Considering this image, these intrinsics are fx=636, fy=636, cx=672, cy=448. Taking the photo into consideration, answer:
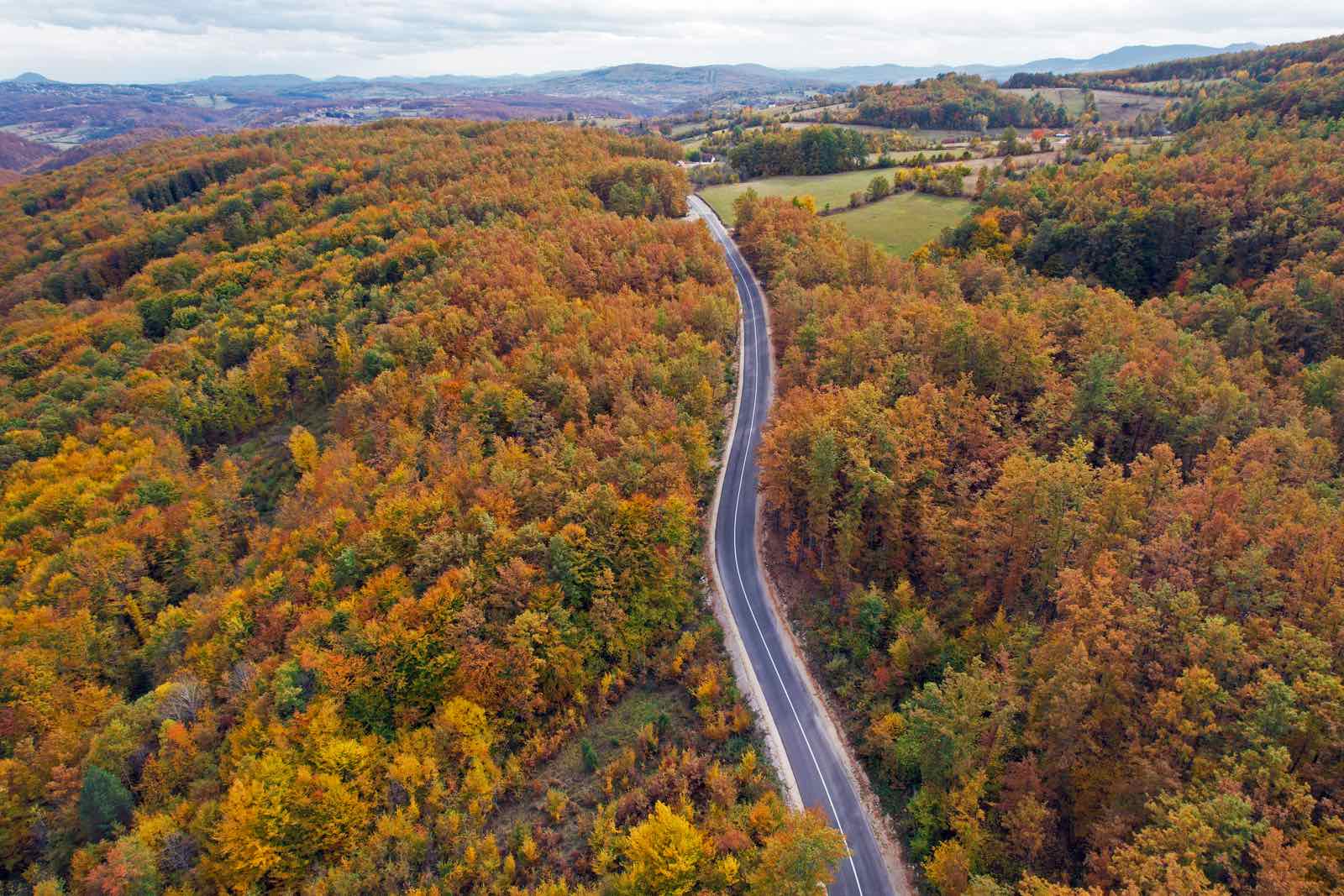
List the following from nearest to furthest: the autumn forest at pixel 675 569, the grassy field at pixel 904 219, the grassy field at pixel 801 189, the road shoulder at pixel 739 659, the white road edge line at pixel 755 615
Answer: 1. the autumn forest at pixel 675 569
2. the white road edge line at pixel 755 615
3. the road shoulder at pixel 739 659
4. the grassy field at pixel 904 219
5. the grassy field at pixel 801 189

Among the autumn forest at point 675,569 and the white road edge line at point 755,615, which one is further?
the white road edge line at point 755,615

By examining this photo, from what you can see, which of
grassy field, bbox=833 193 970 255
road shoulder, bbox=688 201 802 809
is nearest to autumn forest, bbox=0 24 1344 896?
road shoulder, bbox=688 201 802 809

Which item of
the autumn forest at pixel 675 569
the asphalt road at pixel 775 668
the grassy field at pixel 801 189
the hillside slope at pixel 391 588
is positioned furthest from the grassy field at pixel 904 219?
the asphalt road at pixel 775 668

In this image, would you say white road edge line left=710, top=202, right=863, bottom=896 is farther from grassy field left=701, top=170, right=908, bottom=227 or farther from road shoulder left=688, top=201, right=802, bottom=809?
grassy field left=701, top=170, right=908, bottom=227

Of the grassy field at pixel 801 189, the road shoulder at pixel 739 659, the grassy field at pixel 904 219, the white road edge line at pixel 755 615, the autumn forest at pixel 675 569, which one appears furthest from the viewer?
the grassy field at pixel 801 189

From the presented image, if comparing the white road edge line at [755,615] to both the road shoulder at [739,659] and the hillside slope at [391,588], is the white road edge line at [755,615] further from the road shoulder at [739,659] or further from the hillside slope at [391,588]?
the hillside slope at [391,588]

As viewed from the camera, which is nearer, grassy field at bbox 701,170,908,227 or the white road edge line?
the white road edge line
